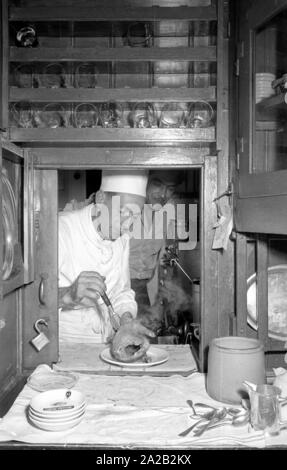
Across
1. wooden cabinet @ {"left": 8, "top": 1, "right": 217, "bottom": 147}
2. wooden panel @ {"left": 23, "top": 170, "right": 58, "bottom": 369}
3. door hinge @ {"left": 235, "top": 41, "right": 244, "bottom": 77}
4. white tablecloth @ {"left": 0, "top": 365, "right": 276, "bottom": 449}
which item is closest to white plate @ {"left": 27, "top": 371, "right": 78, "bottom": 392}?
white tablecloth @ {"left": 0, "top": 365, "right": 276, "bottom": 449}

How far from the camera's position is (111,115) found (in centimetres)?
161

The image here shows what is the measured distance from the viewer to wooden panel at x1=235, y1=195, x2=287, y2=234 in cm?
125

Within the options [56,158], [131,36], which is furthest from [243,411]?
[131,36]

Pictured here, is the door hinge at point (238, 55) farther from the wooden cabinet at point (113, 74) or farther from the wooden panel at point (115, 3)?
the wooden panel at point (115, 3)

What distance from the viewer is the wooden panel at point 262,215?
125 centimetres

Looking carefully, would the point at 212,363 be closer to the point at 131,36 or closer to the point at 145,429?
the point at 145,429

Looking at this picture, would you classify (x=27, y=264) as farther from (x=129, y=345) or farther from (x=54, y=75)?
(x=54, y=75)

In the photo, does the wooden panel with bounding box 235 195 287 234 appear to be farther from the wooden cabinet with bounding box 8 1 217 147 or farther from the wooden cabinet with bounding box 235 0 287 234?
the wooden cabinet with bounding box 8 1 217 147

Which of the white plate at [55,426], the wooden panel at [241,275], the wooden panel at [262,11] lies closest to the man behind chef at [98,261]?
the wooden panel at [241,275]

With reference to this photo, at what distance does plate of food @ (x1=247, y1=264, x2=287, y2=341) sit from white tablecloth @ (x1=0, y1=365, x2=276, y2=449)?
33 centimetres

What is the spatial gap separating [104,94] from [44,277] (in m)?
0.71

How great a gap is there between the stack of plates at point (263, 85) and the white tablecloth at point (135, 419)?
3.10 feet
